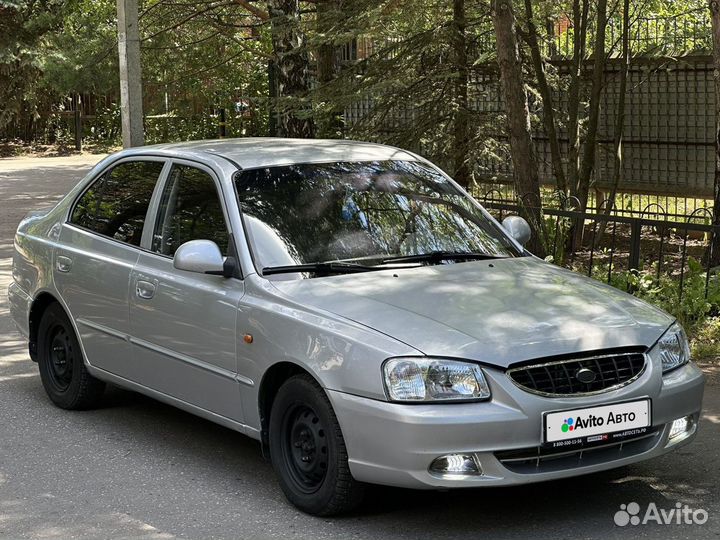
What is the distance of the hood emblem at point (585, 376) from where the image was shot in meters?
4.76

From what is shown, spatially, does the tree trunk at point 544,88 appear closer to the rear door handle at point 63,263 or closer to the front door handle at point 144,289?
the rear door handle at point 63,263

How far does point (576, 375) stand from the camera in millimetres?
4777

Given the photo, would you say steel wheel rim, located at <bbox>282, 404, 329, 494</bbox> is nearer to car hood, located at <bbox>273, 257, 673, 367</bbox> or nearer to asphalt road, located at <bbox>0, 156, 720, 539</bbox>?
asphalt road, located at <bbox>0, 156, 720, 539</bbox>

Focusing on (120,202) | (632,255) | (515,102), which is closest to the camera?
(120,202)

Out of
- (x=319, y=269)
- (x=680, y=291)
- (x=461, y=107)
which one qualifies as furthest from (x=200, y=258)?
(x=461, y=107)

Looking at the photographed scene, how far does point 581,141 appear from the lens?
51.1 feet

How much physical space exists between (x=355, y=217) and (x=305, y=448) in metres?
1.31

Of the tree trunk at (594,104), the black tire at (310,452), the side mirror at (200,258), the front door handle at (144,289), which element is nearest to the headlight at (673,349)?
the black tire at (310,452)

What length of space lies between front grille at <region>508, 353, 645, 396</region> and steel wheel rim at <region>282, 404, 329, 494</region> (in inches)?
36.0

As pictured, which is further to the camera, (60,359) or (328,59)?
(328,59)

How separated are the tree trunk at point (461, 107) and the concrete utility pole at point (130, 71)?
3698 mm

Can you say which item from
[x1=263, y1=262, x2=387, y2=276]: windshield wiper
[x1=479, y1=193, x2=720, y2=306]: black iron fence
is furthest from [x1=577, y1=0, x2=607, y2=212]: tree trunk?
[x1=263, y1=262, x2=387, y2=276]: windshield wiper

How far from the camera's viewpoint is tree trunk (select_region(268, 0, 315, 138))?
14.5 meters

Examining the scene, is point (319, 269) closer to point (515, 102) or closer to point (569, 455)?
point (569, 455)
